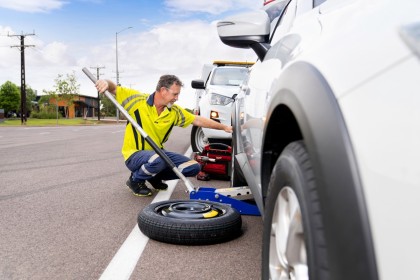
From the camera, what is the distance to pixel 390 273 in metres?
1.08

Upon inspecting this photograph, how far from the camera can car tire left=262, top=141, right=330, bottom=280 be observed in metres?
1.31

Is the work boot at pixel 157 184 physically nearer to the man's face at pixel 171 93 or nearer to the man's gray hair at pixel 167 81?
the man's face at pixel 171 93

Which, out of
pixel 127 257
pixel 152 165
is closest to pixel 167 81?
pixel 152 165

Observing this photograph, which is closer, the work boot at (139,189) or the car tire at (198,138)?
the work boot at (139,189)

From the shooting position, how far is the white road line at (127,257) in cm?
286

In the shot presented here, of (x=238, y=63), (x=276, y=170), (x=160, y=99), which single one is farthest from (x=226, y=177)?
(x=238, y=63)

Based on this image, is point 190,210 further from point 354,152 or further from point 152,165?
point 354,152

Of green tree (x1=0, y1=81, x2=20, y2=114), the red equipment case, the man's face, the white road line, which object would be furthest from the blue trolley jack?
green tree (x1=0, y1=81, x2=20, y2=114)

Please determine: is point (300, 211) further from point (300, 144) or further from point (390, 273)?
point (390, 273)

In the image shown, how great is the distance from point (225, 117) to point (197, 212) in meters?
5.04

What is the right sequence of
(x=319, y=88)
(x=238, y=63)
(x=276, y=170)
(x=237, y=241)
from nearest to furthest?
(x=319, y=88) → (x=276, y=170) → (x=237, y=241) → (x=238, y=63)

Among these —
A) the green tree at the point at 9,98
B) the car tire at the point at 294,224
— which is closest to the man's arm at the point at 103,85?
the car tire at the point at 294,224

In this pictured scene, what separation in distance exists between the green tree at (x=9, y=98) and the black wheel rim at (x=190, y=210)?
4186 inches

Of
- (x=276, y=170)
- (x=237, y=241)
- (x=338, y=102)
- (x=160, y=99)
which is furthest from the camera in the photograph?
(x=160, y=99)
